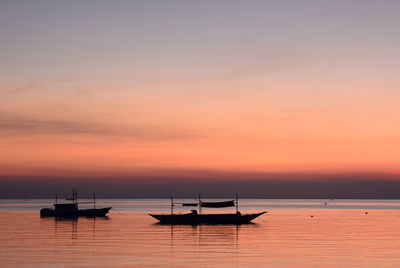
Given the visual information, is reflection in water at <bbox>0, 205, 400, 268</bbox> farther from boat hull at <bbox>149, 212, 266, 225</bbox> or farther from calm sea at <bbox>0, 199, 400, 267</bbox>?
boat hull at <bbox>149, 212, 266, 225</bbox>

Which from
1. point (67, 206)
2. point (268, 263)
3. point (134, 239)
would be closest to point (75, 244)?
point (134, 239)

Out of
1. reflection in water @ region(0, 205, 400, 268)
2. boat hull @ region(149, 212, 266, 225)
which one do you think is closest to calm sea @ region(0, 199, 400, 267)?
reflection in water @ region(0, 205, 400, 268)

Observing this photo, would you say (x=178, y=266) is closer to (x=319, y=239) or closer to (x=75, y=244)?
(x=75, y=244)

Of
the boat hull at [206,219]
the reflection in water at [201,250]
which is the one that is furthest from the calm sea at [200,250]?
the boat hull at [206,219]

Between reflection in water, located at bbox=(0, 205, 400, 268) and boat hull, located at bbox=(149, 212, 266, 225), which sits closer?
reflection in water, located at bbox=(0, 205, 400, 268)

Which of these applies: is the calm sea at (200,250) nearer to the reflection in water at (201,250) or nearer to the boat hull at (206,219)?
the reflection in water at (201,250)

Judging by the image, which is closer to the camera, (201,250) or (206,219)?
(201,250)

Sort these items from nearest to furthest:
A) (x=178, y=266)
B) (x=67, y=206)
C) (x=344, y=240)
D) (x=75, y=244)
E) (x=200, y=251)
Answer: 1. (x=178, y=266)
2. (x=200, y=251)
3. (x=75, y=244)
4. (x=344, y=240)
5. (x=67, y=206)

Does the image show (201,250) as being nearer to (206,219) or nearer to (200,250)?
(200,250)

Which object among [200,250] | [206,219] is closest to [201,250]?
[200,250]

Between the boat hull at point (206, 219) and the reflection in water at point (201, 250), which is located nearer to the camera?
the reflection in water at point (201, 250)

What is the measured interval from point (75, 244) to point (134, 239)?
8.28 metres

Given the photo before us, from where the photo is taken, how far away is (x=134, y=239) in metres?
63.1

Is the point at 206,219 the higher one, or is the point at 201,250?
the point at 201,250
